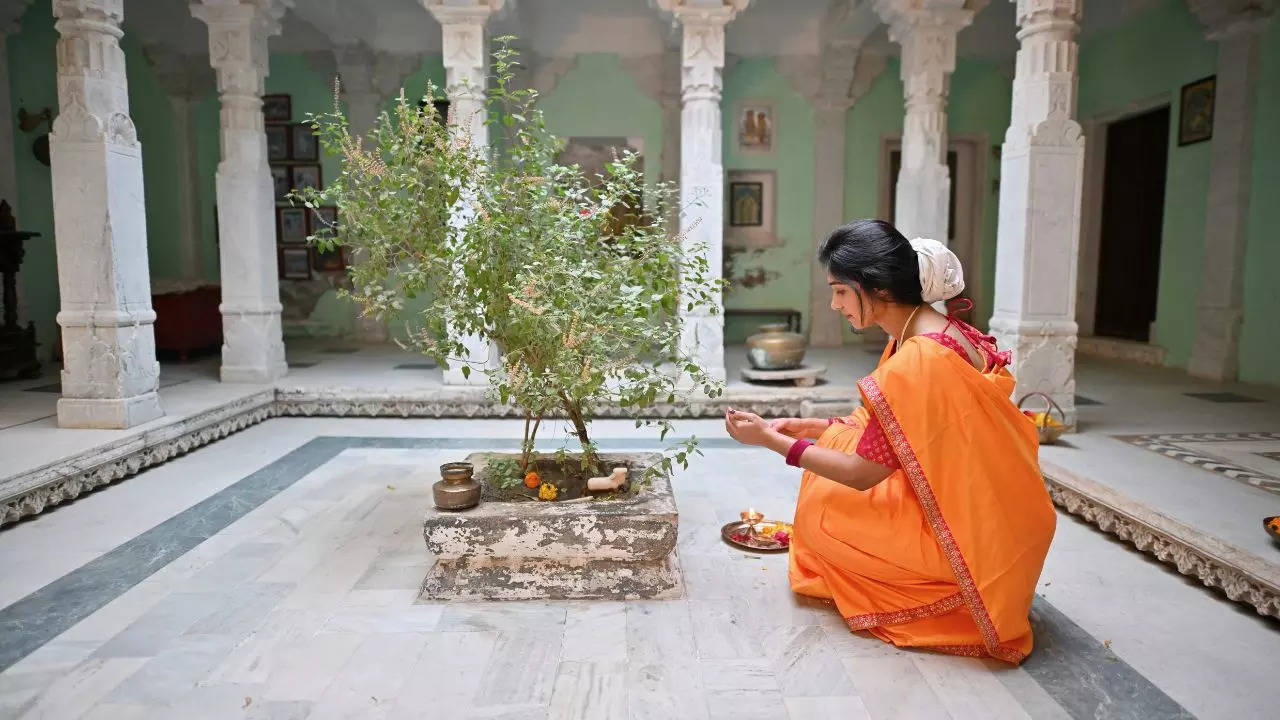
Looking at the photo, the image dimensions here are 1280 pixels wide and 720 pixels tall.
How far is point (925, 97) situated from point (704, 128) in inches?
84.5

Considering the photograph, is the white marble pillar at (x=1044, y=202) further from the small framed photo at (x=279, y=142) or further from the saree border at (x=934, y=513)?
the small framed photo at (x=279, y=142)

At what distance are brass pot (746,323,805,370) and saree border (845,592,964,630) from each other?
457 centimetres

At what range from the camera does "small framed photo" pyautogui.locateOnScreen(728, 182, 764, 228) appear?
10859 millimetres

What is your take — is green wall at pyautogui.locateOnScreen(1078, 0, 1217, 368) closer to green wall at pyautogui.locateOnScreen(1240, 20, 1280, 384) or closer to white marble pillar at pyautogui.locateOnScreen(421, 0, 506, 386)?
green wall at pyautogui.locateOnScreen(1240, 20, 1280, 384)

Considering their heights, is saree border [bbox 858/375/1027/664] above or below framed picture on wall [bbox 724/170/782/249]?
below

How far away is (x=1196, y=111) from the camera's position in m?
8.35

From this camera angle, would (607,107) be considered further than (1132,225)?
Yes

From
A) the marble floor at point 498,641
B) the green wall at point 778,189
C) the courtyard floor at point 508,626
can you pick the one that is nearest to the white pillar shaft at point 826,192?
the green wall at point 778,189

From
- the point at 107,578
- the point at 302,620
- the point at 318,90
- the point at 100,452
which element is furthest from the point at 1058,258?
the point at 318,90

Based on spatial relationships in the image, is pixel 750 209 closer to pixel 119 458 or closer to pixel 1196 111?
A: pixel 1196 111

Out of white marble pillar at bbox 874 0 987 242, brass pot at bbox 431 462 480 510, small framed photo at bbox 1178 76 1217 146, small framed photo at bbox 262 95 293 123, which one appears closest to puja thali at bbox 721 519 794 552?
brass pot at bbox 431 462 480 510

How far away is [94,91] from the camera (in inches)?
209

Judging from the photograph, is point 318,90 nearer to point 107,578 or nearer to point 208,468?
point 208,468

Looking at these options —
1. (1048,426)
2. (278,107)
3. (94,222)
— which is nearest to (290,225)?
(278,107)
